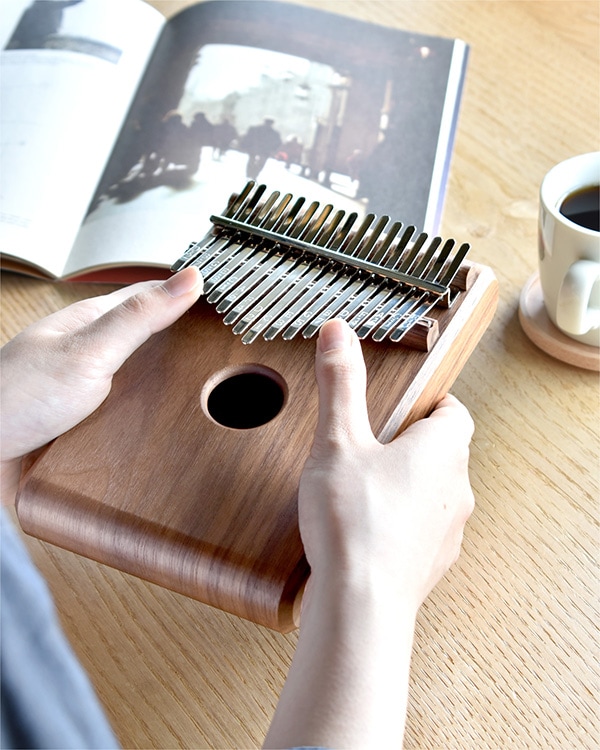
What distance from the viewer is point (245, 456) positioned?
0.61 metres

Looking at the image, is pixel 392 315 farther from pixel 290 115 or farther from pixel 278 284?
pixel 290 115

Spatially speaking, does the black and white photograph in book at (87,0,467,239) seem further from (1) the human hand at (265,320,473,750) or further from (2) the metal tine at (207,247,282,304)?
(1) the human hand at (265,320,473,750)

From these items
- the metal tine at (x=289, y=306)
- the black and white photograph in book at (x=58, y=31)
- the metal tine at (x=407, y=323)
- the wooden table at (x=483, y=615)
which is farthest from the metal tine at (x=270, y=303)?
the black and white photograph in book at (x=58, y=31)

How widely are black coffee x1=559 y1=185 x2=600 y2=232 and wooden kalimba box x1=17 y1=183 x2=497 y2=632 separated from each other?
0.10 m

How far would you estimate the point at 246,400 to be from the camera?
2.32 ft

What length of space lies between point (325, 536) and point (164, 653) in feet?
0.66

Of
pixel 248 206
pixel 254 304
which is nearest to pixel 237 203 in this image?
Answer: pixel 248 206

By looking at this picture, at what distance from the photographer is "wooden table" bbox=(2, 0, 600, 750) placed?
1.94 ft

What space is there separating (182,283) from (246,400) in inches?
4.5

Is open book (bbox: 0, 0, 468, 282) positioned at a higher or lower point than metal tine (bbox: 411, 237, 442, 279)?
lower

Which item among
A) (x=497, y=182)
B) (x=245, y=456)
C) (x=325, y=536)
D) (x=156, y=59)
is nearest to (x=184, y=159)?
(x=156, y=59)

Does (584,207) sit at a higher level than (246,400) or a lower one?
higher

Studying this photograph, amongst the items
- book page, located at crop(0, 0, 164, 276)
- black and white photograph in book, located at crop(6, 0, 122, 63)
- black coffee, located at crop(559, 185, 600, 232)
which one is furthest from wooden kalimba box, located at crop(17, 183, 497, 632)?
black and white photograph in book, located at crop(6, 0, 122, 63)

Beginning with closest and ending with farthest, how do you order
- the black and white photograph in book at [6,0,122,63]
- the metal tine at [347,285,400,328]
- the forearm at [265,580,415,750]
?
1. the forearm at [265,580,415,750]
2. the metal tine at [347,285,400,328]
3. the black and white photograph in book at [6,0,122,63]
